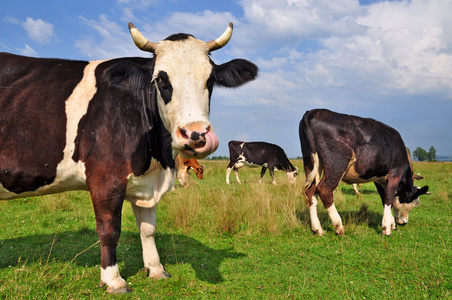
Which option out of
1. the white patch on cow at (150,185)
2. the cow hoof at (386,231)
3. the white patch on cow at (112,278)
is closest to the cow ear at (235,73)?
the white patch on cow at (150,185)

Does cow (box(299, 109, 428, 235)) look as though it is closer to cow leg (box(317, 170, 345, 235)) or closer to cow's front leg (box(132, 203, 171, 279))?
cow leg (box(317, 170, 345, 235))

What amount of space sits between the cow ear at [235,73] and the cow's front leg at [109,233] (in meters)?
1.97

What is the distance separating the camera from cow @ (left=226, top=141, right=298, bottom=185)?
20516 mm

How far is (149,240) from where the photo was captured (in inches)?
195

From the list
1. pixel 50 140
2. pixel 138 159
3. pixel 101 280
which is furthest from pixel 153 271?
pixel 50 140

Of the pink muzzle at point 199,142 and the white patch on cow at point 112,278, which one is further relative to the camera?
the white patch on cow at point 112,278

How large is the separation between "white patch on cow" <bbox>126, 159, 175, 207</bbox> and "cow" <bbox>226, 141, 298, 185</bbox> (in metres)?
15.5

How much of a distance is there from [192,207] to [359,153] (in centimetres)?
405

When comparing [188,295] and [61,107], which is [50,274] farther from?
[61,107]

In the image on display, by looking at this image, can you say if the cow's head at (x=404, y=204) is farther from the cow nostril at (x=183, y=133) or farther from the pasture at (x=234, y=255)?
the cow nostril at (x=183, y=133)

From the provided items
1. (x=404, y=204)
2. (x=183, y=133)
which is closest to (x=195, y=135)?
(x=183, y=133)

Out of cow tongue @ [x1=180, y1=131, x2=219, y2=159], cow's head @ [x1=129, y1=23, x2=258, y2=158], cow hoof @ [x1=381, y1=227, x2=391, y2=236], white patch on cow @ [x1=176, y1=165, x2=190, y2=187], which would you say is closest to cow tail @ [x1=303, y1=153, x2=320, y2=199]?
cow hoof @ [x1=381, y1=227, x2=391, y2=236]

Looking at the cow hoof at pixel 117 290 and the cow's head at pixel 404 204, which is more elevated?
the cow's head at pixel 404 204

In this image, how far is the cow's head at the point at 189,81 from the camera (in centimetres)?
333
